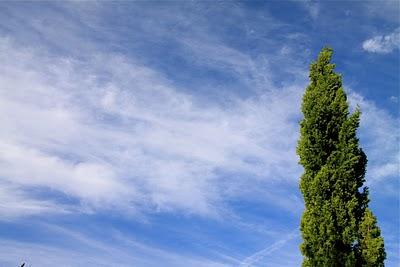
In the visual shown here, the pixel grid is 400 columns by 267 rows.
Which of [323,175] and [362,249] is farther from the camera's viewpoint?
[323,175]

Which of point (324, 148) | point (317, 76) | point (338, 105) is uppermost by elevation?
point (317, 76)

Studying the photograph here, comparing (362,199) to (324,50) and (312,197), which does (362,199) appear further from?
(324,50)

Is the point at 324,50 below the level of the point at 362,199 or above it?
above

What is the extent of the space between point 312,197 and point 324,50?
32.0 ft

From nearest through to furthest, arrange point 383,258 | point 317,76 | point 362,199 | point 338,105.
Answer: point 383,258
point 362,199
point 338,105
point 317,76

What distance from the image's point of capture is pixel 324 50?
87.5 ft

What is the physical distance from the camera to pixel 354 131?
922 inches

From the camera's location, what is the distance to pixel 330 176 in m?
22.6

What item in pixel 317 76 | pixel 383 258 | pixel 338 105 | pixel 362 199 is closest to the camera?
pixel 383 258

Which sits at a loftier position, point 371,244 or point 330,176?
point 330,176

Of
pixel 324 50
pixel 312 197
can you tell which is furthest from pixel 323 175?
pixel 324 50

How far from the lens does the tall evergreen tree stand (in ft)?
69.4

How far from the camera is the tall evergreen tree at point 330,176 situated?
21.1 metres

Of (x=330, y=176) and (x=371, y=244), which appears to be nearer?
(x=371, y=244)
